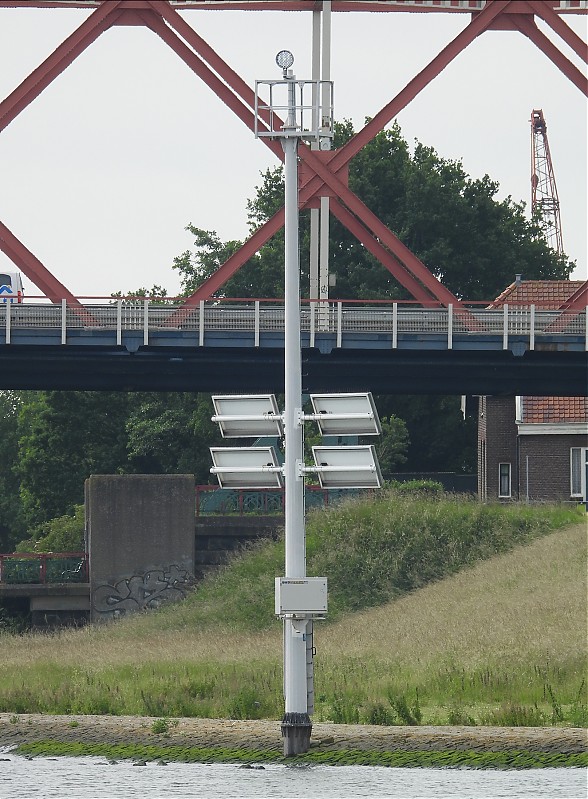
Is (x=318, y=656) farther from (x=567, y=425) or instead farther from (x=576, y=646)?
(x=567, y=425)

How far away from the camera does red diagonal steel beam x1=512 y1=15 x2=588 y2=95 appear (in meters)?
52.8

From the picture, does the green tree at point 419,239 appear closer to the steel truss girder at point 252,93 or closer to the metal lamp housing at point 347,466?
the steel truss girder at point 252,93

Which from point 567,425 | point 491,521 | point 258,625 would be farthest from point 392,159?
point 258,625

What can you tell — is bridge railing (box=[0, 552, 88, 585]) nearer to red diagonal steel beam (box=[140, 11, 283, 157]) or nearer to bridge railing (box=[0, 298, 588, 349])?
bridge railing (box=[0, 298, 588, 349])

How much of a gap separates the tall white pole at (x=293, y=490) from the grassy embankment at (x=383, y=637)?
3431 mm

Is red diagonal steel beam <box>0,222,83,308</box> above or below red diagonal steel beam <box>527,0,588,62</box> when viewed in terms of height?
below

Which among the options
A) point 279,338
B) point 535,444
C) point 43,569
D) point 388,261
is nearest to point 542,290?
point 535,444

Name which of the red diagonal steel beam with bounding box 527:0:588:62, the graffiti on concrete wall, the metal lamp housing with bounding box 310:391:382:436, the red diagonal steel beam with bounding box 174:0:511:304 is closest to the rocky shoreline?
the metal lamp housing with bounding box 310:391:382:436

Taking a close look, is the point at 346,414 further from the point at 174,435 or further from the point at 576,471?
the point at 174,435

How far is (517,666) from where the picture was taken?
31.6 m

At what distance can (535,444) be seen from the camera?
65.9 meters

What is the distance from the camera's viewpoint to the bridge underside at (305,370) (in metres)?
47.2

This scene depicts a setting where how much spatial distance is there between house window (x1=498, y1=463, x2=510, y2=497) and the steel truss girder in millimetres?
18742

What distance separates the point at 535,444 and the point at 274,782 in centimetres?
4378
